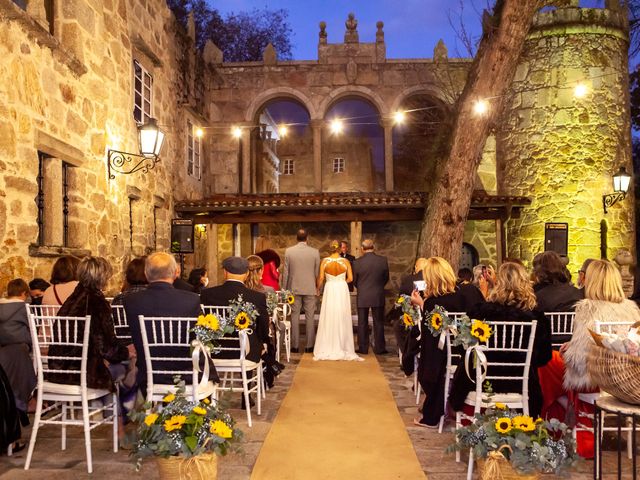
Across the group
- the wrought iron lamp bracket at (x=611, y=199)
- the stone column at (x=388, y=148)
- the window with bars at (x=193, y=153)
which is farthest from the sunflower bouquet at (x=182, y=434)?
the stone column at (x=388, y=148)

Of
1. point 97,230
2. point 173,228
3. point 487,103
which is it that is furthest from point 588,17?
point 97,230

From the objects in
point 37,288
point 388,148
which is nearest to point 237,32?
point 388,148

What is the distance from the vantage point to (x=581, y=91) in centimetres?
1177

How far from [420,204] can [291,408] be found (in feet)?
25.5

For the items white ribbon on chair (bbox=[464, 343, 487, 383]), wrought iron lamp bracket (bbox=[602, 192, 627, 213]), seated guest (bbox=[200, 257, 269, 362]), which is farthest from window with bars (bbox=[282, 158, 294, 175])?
white ribbon on chair (bbox=[464, 343, 487, 383])

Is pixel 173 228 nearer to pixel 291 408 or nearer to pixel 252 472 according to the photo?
pixel 291 408

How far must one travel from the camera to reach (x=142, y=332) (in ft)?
12.3

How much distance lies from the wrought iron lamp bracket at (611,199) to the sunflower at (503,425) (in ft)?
36.4

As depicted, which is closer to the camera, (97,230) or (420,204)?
(97,230)

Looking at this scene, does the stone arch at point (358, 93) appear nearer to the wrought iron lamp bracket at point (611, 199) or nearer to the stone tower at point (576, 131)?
the stone tower at point (576, 131)

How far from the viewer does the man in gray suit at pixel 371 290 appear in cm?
812

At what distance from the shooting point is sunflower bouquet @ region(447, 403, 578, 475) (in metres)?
2.81

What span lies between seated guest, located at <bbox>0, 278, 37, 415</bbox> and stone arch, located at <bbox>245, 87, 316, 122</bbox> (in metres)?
11.4

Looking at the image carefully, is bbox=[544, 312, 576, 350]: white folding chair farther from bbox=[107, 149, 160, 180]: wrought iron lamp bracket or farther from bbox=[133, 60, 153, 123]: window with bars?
bbox=[133, 60, 153, 123]: window with bars
